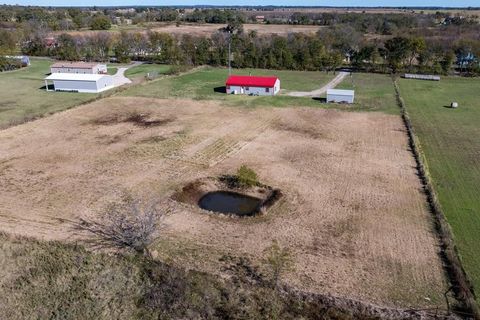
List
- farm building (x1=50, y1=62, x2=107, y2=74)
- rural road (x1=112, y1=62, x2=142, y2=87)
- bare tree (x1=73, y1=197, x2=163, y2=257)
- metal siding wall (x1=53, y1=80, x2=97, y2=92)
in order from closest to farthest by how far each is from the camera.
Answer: bare tree (x1=73, y1=197, x2=163, y2=257) < metal siding wall (x1=53, y1=80, x2=97, y2=92) < rural road (x1=112, y1=62, x2=142, y2=87) < farm building (x1=50, y1=62, x2=107, y2=74)

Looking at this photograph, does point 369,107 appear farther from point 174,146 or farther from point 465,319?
point 465,319

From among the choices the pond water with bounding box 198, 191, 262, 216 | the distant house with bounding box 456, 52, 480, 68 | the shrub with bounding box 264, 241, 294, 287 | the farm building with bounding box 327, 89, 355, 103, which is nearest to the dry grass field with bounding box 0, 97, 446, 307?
the shrub with bounding box 264, 241, 294, 287

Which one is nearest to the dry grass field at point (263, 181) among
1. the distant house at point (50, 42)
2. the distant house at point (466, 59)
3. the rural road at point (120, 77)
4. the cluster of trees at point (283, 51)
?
the rural road at point (120, 77)

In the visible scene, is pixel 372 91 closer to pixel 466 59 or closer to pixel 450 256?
pixel 466 59

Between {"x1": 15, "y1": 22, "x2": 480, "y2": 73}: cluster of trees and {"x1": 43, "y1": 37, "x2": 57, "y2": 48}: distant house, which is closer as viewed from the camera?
{"x1": 15, "y1": 22, "x2": 480, "y2": 73}: cluster of trees

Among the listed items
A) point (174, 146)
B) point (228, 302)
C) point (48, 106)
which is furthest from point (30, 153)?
point (228, 302)

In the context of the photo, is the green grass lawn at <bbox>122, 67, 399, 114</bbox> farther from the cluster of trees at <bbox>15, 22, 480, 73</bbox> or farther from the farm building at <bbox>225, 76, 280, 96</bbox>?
the cluster of trees at <bbox>15, 22, 480, 73</bbox>
